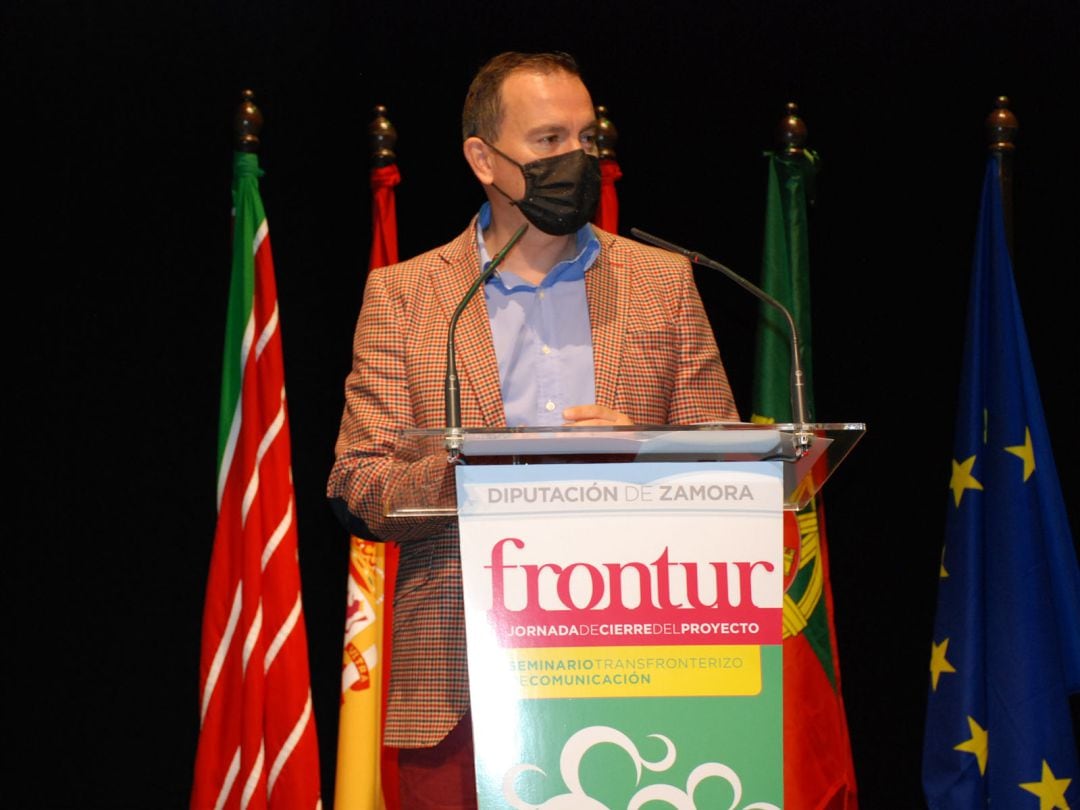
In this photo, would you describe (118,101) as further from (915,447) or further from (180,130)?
A: (915,447)

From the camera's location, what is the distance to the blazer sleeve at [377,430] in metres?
2.06

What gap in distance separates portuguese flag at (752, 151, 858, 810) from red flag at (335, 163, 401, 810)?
1.00 metres

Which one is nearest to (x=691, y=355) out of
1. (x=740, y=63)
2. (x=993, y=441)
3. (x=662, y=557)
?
(x=662, y=557)

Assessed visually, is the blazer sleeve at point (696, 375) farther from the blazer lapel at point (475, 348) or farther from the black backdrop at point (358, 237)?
the black backdrop at point (358, 237)

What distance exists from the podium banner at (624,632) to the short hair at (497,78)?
1016mm

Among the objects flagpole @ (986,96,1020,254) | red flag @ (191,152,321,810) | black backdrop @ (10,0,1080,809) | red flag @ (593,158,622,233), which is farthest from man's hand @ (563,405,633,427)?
flagpole @ (986,96,1020,254)

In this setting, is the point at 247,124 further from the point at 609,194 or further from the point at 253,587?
the point at 253,587

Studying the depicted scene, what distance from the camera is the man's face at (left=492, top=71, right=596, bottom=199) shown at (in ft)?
7.94

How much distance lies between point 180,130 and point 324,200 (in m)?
0.41

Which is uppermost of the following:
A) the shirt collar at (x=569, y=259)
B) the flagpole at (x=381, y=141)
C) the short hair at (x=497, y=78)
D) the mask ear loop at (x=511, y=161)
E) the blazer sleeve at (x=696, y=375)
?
the flagpole at (x=381, y=141)

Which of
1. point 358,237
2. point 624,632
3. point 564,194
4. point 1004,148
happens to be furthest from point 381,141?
point 624,632

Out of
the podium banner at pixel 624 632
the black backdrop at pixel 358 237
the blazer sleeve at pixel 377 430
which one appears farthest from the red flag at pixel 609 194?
the podium banner at pixel 624 632

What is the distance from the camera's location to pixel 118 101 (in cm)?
351

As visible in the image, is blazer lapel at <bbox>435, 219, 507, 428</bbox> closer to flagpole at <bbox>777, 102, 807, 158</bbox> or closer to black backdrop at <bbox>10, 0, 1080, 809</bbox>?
black backdrop at <bbox>10, 0, 1080, 809</bbox>
